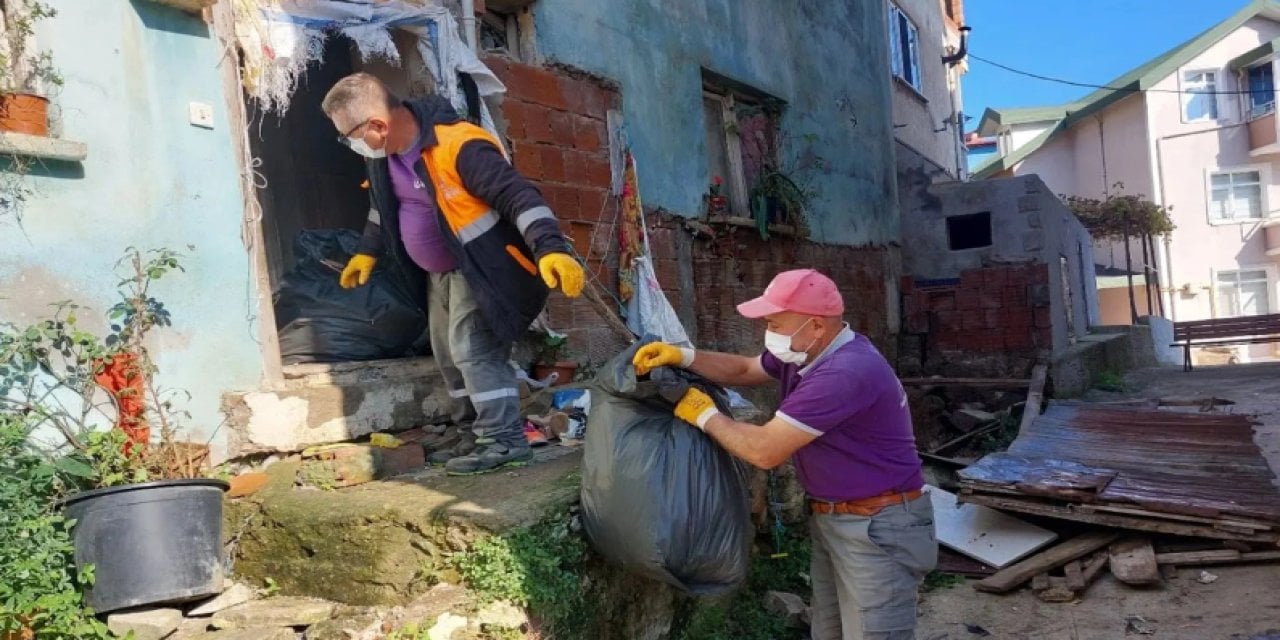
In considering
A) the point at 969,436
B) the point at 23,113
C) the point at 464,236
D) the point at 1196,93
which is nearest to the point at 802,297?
the point at 464,236

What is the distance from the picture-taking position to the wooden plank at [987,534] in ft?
13.9

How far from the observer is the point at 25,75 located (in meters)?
2.88

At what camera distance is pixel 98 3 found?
309 cm

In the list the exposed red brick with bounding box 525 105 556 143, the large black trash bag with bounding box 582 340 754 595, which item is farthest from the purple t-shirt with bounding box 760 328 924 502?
the exposed red brick with bounding box 525 105 556 143

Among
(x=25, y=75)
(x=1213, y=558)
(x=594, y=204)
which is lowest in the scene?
(x=1213, y=558)

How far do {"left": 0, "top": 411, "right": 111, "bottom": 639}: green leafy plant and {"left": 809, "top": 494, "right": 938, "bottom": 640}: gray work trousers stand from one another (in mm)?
2166

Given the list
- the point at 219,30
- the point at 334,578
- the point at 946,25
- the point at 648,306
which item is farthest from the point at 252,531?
the point at 946,25

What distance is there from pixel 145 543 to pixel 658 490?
1.56m

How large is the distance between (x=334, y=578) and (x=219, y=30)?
7.19 feet

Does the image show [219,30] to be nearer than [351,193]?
Yes

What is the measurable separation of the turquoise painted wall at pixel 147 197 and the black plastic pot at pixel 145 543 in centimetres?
62

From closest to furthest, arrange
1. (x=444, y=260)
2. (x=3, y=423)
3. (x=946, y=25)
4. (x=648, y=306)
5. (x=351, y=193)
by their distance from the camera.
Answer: (x=3, y=423) < (x=444, y=260) < (x=648, y=306) < (x=351, y=193) < (x=946, y=25)

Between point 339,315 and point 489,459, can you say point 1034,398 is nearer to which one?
point 489,459

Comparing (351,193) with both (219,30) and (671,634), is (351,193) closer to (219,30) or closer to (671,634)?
(219,30)
